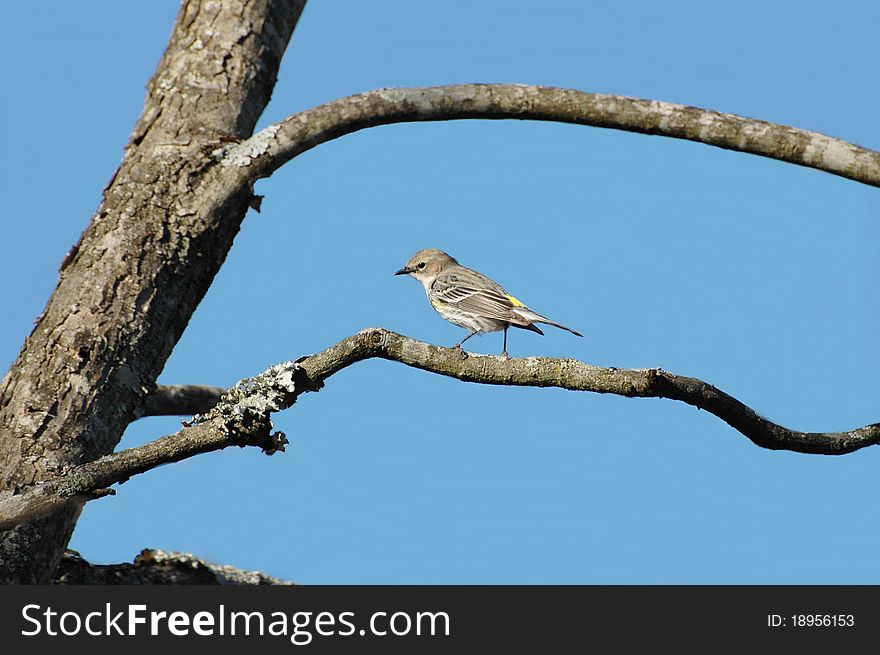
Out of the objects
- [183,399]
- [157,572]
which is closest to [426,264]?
[183,399]

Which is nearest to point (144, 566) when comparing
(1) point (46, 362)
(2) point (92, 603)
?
(2) point (92, 603)

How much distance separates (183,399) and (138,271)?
1.97m

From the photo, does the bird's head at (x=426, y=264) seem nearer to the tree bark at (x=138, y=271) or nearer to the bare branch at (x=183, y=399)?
the bare branch at (x=183, y=399)

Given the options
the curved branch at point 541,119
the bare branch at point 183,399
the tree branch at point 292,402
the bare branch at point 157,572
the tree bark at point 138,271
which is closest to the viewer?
the tree branch at point 292,402

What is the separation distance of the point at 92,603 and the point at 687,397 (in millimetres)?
3662

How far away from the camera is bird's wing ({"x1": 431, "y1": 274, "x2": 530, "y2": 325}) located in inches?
359

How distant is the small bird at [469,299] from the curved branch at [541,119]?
2835mm

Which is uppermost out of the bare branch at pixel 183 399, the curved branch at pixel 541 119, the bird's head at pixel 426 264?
the bird's head at pixel 426 264

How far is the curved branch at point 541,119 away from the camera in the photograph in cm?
509

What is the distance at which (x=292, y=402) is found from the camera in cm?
515

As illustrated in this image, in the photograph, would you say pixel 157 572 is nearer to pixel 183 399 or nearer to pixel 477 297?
pixel 183 399

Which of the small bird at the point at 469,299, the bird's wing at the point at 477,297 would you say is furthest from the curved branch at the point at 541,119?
the bird's wing at the point at 477,297

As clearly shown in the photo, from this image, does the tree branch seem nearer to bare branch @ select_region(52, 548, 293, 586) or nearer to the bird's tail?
bare branch @ select_region(52, 548, 293, 586)

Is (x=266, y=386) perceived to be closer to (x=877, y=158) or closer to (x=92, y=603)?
(x=92, y=603)
